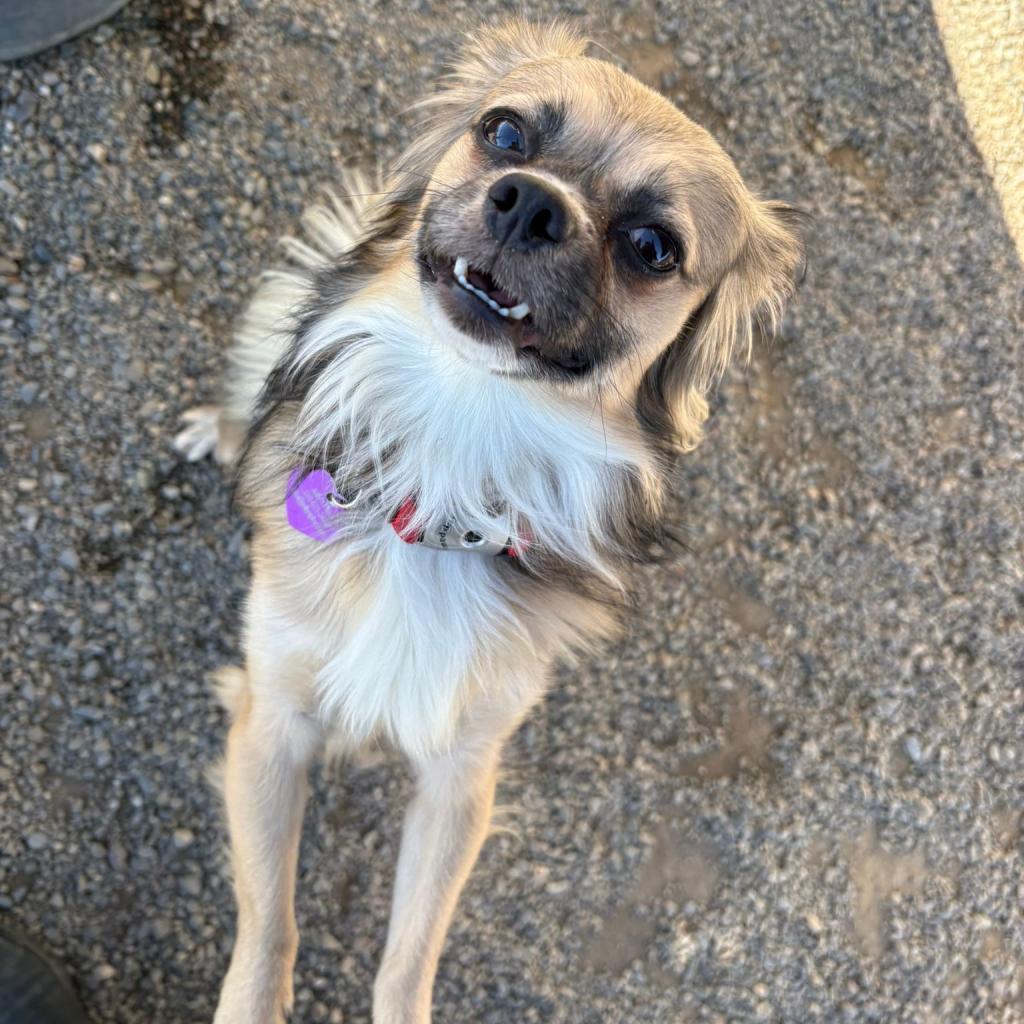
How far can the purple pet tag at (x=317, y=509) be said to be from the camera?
6.94 ft

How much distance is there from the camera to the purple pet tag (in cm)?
212

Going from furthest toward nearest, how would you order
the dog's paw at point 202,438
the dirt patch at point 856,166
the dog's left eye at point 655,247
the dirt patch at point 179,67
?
the dirt patch at point 856,166, the dirt patch at point 179,67, the dog's paw at point 202,438, the dog's left eye at point 655,247

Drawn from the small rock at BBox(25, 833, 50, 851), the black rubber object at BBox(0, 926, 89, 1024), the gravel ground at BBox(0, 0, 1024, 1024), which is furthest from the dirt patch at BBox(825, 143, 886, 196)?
the black rubber object at BBox(0, 926, 89, 1024)

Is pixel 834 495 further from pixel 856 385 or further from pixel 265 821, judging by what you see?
pixel 265 821

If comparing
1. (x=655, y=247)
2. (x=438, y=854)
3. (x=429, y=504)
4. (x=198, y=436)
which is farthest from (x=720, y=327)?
(x=198, y=436)

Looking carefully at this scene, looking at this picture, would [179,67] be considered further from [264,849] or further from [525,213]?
[264,849]

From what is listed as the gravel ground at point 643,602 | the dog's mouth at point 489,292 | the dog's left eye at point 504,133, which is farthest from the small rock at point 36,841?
the dog's left eye at point 504,133

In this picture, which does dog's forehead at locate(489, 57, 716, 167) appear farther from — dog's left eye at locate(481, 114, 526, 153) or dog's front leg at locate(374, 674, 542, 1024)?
dog's front leg at locate(374, 674, 542, 1024)

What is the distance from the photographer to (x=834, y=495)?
330 cm

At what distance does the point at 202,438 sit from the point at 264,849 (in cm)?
131

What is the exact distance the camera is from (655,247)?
1.88 meters

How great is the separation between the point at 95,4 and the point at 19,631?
2.11m

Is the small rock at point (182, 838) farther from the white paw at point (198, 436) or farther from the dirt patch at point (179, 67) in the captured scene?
the dirt patch at point (179, 67)

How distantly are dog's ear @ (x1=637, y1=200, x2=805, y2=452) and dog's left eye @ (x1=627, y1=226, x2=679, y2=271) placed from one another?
0.24 metres
